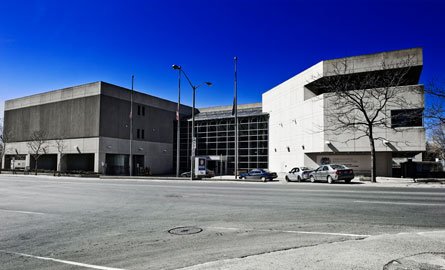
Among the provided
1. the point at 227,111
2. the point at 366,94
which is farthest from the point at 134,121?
the point at 366,94

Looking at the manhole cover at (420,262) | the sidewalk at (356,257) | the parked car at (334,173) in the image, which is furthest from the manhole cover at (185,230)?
the parked car at (334,173)

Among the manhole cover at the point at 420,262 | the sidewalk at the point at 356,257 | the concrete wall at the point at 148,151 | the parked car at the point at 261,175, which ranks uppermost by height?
the concrete wall at the point at 148,151

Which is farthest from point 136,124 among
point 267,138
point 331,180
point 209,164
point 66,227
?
point 66,227

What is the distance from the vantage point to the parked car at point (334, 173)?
26.4m

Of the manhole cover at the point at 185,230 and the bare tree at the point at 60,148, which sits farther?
the bare tree at the point at 60,148

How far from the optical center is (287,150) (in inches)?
1781

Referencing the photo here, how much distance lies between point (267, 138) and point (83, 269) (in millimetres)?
47301

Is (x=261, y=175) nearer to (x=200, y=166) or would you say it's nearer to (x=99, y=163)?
(x=200, y=166)

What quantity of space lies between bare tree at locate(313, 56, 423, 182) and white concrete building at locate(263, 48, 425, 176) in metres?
0.11

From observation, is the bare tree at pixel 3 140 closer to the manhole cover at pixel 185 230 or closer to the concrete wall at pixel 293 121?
the concrete wall at pixel 293 121

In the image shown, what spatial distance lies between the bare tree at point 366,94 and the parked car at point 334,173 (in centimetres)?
858

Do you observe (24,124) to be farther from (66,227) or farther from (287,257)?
(287,257)

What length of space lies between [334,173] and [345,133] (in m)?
12.3

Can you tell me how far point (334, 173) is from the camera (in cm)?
2653
